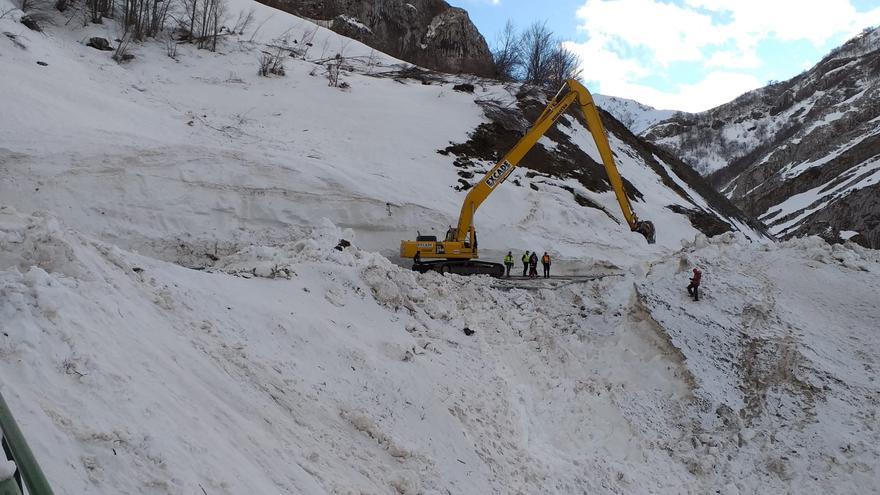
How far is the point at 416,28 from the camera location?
210ft

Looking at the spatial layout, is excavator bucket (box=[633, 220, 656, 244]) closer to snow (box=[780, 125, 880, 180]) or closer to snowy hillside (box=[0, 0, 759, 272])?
snowy hillside (box=[0, 0, 759, 272])

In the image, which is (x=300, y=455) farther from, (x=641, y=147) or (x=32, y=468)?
(x=641, y=147)

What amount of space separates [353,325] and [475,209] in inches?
330

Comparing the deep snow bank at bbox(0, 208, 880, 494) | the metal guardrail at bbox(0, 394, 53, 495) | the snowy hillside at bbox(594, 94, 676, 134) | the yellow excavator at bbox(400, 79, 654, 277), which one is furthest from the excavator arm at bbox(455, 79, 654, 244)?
the snowy hillside at bbox(594, 94, 676, 134)

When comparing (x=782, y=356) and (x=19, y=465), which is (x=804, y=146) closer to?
(x=782, y=356)

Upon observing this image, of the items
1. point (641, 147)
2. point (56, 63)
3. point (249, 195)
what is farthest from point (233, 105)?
point (641, 147)

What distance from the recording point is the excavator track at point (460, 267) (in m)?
18.6

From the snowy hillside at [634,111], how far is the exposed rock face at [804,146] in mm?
19597

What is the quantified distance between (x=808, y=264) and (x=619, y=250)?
26.9 feet

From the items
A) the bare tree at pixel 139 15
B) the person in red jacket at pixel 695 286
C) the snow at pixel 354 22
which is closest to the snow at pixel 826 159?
the snow at pixel 354 22

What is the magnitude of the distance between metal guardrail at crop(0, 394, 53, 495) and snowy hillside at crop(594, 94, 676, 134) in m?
161

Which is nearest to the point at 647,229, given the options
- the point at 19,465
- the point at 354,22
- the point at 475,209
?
the point at 475,209

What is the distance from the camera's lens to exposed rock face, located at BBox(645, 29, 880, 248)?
4778 cm

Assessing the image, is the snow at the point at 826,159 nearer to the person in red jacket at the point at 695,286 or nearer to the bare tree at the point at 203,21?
the person in red jacket at the point at 695,286
